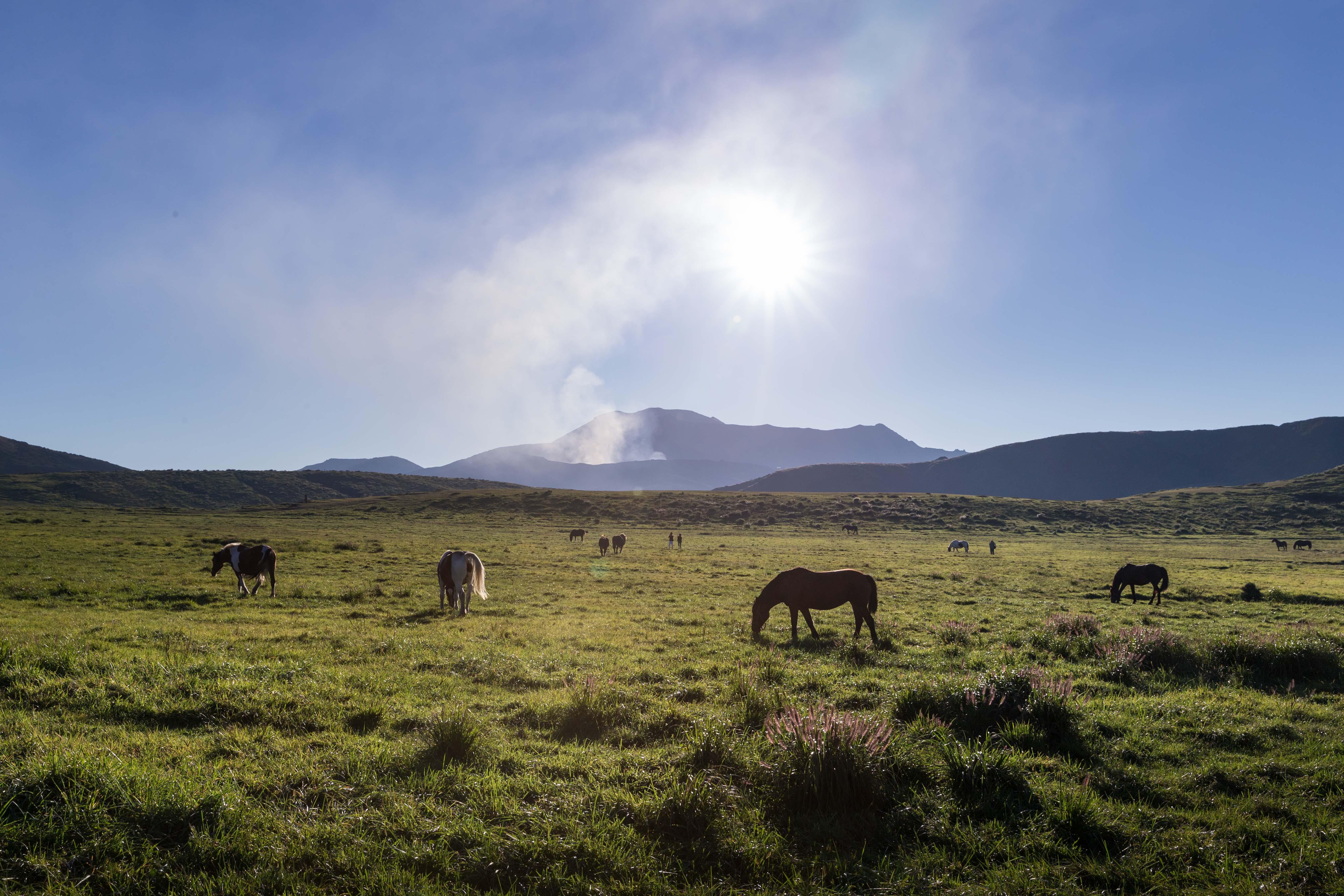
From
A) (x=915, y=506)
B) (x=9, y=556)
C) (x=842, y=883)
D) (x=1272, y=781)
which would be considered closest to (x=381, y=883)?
(x=842, y=883)

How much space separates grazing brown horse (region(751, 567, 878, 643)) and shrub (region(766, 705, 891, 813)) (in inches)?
306

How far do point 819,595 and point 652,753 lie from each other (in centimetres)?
816

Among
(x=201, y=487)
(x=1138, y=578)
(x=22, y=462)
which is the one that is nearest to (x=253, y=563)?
(x=1138, y=578)

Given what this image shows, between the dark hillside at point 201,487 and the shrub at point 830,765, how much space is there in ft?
416

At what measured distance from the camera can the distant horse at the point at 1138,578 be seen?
23.2m

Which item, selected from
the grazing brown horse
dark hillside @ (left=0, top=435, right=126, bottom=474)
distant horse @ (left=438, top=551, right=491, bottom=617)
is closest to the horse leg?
the grazing brown horse

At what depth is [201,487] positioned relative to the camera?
138 m

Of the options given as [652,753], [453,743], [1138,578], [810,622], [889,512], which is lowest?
[889,512]

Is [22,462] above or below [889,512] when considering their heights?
above

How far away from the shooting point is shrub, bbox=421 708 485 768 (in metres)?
6.72

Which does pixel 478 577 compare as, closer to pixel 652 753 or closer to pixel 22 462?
pixel 652 753

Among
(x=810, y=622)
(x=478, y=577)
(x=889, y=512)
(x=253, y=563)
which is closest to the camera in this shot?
(x=810, y=622)

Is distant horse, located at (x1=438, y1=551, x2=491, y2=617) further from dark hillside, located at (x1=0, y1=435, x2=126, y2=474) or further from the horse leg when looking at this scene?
dark hillside, located at (x1=0, y1=435, x2=126, y2=474)

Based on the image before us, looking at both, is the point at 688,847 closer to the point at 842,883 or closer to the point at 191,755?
the point at 842,883
